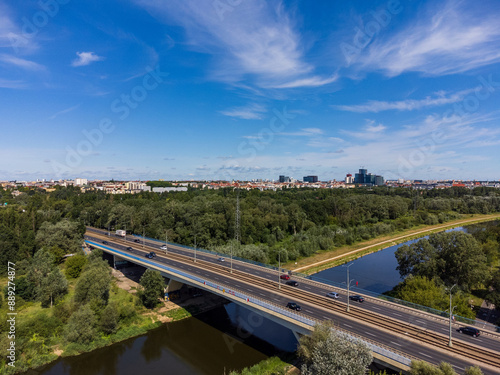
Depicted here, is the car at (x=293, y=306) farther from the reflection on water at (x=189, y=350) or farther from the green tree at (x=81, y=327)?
the green tree at (x=81, y=327)

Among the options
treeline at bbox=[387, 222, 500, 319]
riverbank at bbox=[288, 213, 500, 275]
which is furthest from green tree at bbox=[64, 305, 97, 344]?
treeline at bbox=[387, 222, 500, 319]

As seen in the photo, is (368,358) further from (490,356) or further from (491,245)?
(491,245)

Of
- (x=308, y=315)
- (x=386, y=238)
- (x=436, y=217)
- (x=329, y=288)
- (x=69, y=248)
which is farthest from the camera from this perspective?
(x=436, y=217)

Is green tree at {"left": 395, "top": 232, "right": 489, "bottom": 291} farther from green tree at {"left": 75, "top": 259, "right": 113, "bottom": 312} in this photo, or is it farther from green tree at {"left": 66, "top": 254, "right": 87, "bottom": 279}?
green tree at {"left": 66, "top": 254, "right": 87, "bottom": 279}

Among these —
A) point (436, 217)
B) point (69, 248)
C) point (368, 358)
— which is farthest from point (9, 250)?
point (436, 217)

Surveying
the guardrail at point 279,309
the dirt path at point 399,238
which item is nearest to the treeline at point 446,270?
the guardrail at point 279,309

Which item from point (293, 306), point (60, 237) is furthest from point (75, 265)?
point (293, 306)

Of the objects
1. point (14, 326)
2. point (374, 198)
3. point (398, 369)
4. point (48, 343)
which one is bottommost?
point (48, 343)
